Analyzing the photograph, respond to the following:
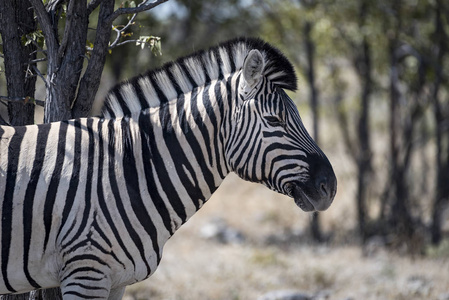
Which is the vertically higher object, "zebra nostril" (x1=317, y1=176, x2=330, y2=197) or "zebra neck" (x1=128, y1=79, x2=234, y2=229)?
"zebra neck" (x1=128, y1=79, x2=234, y2=229)

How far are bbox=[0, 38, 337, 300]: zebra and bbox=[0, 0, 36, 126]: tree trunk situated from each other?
833mm

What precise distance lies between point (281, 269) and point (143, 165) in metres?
5.34

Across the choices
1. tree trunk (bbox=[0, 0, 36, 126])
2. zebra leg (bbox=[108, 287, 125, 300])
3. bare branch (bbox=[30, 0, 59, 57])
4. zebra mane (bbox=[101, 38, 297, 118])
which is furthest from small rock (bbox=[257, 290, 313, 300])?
bare branch (bbox=[30, 0, 59, 57])

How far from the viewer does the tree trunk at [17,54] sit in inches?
163

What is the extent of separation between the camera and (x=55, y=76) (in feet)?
13.2

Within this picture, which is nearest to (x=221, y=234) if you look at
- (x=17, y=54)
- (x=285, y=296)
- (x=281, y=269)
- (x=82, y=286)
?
(x=281, y=269)

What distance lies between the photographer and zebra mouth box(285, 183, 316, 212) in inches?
135

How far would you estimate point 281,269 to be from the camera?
27.4 ft

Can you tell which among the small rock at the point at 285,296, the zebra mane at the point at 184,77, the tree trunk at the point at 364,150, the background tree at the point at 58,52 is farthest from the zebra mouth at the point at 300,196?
the tree trunk at the point at 364,150

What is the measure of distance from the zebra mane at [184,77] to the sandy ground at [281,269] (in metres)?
3.45

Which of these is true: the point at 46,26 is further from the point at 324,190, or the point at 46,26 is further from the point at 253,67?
the point at 324,190

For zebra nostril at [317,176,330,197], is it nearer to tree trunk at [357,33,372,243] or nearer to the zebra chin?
the zebra chin

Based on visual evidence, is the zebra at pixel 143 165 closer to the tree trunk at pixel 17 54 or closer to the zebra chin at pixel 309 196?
the zebra chin at pixel 309 196

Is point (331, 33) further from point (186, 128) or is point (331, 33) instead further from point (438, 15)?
point (186, 128)
